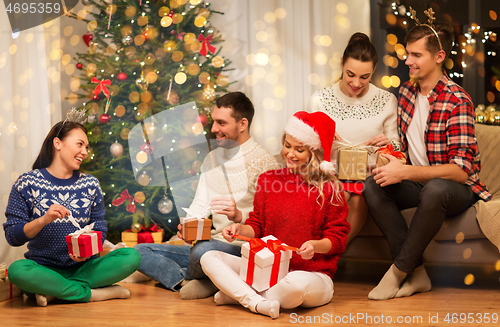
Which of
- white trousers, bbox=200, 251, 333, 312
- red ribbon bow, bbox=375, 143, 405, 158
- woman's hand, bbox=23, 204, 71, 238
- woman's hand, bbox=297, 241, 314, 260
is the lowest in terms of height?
white trousers, bbox=200, 251, 333, 312

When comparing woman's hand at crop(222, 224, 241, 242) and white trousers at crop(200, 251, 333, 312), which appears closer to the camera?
white trousers at crop(200, 251, 333, 312)

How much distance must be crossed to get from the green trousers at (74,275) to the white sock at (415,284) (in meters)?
1.22

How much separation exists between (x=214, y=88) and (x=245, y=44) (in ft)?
1.90

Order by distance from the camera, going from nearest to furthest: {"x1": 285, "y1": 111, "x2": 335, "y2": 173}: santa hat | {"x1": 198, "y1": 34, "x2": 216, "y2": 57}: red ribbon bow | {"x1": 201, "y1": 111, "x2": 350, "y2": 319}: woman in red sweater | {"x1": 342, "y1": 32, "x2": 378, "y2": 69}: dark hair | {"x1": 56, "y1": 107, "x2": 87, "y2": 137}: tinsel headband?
{"x1": 201, "y1": 111, "x2": 350, "y2": 319}: woman in red sweater, {"x1": 285, "y1": 111, "x2": 335, "y2": 173}: santa hat, {"x1": 56, "y1": 107, "x2": 87, "y2": 137}: tinsel headband, {"x1": 342, "y1": 32, "x2": 378, "y2": 69}: dark hair, {"x1": 198, "y1": 34, "x2": 216, "y2": 57}: red ribbon bow

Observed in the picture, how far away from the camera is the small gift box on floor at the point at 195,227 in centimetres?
190

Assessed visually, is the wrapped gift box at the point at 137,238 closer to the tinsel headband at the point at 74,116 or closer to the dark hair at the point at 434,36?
the tinsel headband at the point at 74,116

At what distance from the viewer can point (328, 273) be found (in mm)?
1862

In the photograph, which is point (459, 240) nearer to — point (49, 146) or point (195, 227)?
point (195, 227)

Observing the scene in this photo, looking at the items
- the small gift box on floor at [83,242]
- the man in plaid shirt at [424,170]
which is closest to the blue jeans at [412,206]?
the man in plaid shirt at [424,170]

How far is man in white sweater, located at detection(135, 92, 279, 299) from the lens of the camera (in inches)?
87.0

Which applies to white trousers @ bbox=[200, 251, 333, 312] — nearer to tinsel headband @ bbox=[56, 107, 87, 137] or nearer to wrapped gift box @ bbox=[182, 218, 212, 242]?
wrapped gift box @ bbox=[182, 218, 212, 242]

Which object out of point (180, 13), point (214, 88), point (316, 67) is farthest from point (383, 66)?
point (180, 13)

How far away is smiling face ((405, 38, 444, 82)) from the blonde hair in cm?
71

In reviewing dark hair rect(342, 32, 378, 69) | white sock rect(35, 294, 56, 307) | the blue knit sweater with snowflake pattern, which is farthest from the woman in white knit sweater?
white sock rect(35, 294, 56, 307)
